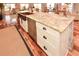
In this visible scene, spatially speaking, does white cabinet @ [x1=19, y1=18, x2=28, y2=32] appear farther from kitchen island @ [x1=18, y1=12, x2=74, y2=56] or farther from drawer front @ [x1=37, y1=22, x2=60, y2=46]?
drawer front @ [x1=37, y1=22, x2=60, y2=46]

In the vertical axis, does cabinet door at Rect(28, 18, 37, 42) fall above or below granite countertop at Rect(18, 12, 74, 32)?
below

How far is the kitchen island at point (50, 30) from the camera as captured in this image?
159cm

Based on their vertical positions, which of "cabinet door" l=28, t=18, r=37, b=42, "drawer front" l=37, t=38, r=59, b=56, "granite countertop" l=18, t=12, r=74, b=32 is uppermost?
"granite countertop" l=18, t=12, r=74, b=32

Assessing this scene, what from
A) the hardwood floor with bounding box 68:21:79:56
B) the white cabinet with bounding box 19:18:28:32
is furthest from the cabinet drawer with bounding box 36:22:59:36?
the hardwood floor with bounding box 68:21:79:56

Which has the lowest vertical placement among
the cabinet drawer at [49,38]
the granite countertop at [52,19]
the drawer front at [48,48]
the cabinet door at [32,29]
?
the drawer front at [48,48]

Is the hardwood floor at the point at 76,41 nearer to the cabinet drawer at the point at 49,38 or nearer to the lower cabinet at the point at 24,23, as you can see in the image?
the cabinet drawer at the point at 49,38

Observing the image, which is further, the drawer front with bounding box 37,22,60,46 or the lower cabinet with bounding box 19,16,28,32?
the lower cabinet with bounding box 19,16,28,32

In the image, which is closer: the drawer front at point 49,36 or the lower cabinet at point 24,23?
the drawer front at point 49,36

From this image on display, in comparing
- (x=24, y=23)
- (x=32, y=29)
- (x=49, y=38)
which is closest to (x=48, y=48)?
(x=49, y=38)

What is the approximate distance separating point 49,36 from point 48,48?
129 mm

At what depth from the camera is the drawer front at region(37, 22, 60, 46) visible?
62.3 inches

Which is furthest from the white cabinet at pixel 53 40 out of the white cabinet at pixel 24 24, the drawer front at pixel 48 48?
the white cabinet at pixel 24 24

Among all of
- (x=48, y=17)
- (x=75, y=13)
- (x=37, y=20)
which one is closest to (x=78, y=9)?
(x=75, y=13)

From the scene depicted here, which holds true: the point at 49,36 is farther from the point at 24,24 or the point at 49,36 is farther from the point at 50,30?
the point at 24,24
